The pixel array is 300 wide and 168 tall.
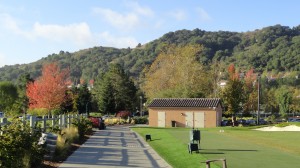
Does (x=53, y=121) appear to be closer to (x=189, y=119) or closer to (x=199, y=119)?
(x=199, y=119)

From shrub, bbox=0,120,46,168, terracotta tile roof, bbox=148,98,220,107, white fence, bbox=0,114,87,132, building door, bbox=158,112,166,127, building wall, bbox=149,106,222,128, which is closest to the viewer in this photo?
shrub, bbox=0,120,46,168

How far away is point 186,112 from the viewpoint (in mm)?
59531

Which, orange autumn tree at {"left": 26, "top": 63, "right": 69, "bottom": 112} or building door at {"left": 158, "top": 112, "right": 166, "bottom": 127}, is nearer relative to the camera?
orange autumn tree at {"left": 26, "top": 63, "right": 69, "bottom": 112}

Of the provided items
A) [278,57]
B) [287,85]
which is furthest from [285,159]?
[278,57]

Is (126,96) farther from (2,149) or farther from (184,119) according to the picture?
(2,149)

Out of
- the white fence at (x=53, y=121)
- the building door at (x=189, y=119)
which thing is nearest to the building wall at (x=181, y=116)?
the building door at (x=189, y=119)

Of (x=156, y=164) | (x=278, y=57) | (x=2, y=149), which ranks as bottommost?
(x=156, y=164)

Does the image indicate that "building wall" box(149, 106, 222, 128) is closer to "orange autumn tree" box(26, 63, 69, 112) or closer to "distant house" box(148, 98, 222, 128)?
"distant house" box(148, 98, 222, 128)

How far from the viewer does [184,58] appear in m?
77.2

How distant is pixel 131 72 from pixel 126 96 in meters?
96.9

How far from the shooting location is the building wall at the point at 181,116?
2285 inches

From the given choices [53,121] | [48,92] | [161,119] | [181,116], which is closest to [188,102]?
[181,116]

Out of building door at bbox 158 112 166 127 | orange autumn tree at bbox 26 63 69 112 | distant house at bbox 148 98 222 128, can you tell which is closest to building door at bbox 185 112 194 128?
distant house at bbox 148 98 222 128

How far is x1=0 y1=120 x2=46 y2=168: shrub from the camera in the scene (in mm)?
10469
